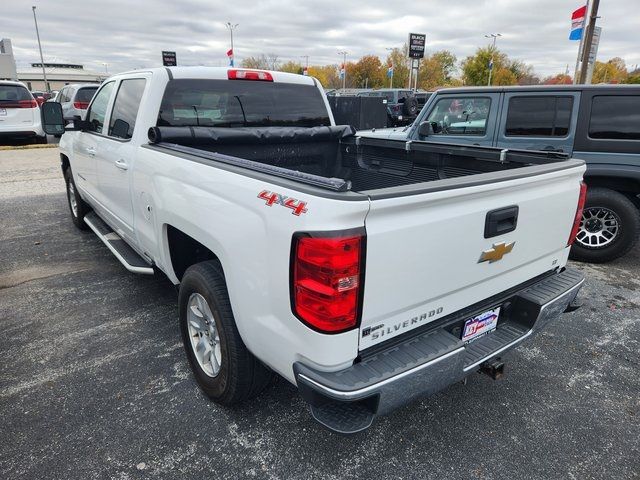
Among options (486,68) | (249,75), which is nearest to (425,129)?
(249,75)

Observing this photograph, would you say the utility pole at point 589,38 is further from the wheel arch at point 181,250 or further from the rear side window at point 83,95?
the rear side window at point 83,95

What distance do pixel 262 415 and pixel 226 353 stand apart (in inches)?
21.0

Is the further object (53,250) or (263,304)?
(53,250)

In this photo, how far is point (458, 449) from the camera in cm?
245

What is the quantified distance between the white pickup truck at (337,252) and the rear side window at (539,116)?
2.60 m

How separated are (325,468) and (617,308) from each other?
3.28 meters

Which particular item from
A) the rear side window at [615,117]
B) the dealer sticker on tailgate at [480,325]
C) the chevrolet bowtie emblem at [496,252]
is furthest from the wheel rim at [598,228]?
the chevrolet bowtie emblem at [496,252]

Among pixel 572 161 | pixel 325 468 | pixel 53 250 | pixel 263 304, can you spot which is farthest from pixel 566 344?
pixel 53 250

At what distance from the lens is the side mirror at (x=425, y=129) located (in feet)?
20.0

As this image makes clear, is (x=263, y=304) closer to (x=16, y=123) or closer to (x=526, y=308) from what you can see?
(x=526, y=308)

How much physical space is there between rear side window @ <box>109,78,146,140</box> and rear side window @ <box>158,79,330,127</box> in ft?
0.94

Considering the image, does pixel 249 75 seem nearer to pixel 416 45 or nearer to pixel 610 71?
pixel 416 45

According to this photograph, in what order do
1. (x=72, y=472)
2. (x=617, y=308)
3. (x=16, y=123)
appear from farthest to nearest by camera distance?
(x=16, y=123)
(x=617, y=308)
(x=72, y=472)

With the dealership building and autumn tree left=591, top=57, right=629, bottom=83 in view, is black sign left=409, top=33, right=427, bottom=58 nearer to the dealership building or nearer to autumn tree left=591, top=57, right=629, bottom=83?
autumn tree left=591, top=57, right=629, bottom=83
